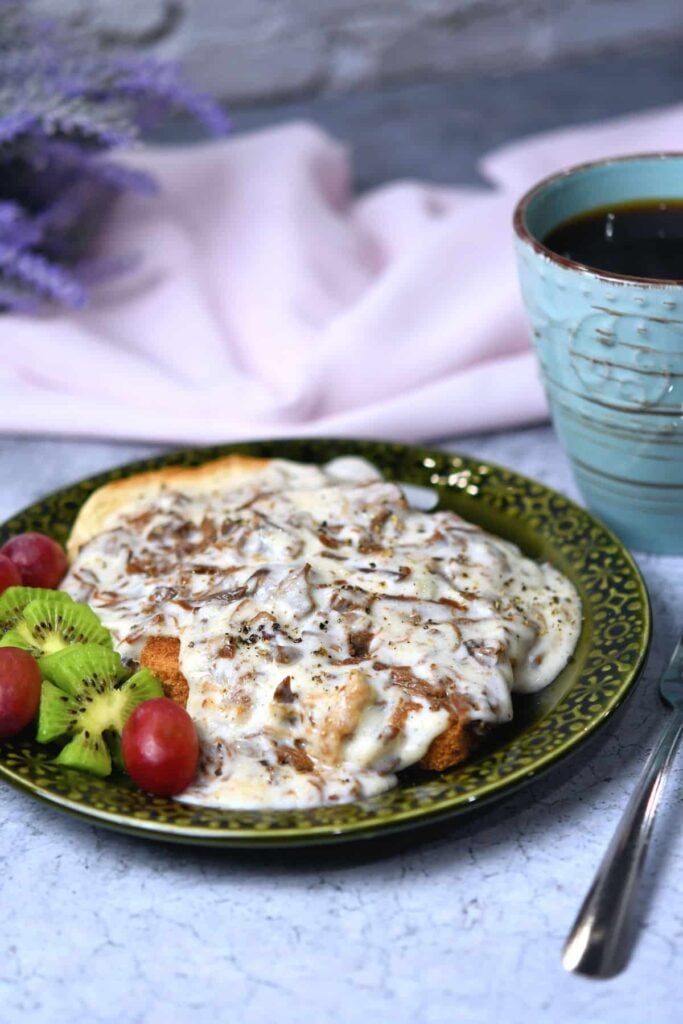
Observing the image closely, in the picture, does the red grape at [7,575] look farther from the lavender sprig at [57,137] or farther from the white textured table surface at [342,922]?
the lavender sprig at [57,137]

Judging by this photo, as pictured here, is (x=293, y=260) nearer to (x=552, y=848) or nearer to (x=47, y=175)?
(x=47, y=175)

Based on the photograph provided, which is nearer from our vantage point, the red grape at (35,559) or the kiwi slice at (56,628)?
the kiwi slice at (56,628)

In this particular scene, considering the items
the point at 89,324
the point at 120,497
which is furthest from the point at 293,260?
the point at 120,497

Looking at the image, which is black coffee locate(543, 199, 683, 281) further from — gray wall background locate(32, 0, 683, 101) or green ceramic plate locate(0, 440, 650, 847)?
gray wall background locate(32, 0, 683, 101)

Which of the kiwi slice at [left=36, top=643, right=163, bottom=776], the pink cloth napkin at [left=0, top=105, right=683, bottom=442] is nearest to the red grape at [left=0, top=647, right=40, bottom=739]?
the kiwi slice at [left=36, top=643, right=163, bottom=776]

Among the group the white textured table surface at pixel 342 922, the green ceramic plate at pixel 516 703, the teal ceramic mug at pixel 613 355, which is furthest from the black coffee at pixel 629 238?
the white textured table surface at pixel 342 922
